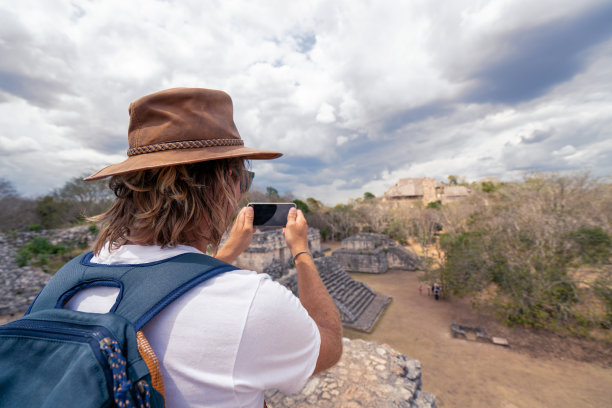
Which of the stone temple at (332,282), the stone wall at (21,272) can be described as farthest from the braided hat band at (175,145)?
the stone wall at (21,272)

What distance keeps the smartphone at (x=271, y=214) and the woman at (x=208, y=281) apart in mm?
323

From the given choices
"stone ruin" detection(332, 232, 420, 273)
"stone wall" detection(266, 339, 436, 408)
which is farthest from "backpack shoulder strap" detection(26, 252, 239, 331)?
"stone ruin" detection(332, 232, 420, 273)

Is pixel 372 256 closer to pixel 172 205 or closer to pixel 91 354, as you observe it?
pixel 172 205

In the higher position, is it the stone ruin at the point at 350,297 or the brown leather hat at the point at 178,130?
the brown leather hat at the point at 178,130

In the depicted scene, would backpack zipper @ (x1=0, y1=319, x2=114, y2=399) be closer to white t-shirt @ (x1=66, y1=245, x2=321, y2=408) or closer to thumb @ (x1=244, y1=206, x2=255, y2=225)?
white t-shirt @ (x1=66, y1=245, x2=321, y2=408)

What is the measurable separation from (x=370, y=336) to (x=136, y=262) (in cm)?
1105

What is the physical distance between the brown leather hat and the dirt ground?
8.61 m

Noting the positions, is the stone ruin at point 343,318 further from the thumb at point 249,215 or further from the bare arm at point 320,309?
the bare arm at point 320,309

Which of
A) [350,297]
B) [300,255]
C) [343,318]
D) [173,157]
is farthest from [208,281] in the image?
[350,297]

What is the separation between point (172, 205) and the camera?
3.70 feet

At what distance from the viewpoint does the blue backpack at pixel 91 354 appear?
655mm

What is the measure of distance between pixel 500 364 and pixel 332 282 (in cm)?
746

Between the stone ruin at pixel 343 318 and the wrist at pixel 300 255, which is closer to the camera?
the wrist at pixel 300 255

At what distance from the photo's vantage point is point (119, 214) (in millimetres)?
1218
